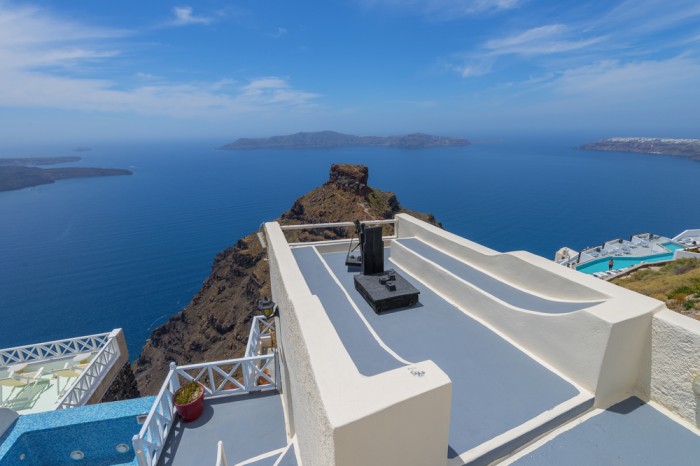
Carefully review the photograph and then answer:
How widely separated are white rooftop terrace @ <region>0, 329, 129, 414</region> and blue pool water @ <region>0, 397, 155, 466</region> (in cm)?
52

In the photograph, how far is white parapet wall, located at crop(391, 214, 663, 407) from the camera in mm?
3600

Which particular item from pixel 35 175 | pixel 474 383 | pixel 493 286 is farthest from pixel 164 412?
pixel 35 175

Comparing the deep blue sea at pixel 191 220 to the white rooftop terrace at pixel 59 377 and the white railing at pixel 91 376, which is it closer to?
the white rooftop terrace at pixel 59 377

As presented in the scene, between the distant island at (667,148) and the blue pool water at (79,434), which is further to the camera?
the distant island at (667,148)

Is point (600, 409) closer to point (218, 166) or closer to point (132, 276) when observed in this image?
point (132, 276)

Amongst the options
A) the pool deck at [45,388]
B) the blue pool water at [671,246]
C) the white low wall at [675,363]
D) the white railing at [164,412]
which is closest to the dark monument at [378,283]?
the white railing at [164,412]

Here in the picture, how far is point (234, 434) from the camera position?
19.4 feet

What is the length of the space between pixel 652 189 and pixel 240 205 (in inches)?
4929

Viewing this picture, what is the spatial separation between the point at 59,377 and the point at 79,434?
3.04m

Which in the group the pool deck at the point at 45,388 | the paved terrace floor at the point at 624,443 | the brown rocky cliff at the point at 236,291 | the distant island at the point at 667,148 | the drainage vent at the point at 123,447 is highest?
the distant island at the point at 667,148

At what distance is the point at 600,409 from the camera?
3717 mm

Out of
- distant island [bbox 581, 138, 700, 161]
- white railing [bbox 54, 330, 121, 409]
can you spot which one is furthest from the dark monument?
distant island [bbox 581, 138, 700, 161]

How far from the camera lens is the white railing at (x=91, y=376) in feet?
25.1

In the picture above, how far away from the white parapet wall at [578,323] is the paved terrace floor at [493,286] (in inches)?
5.1
